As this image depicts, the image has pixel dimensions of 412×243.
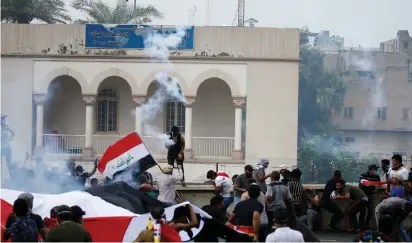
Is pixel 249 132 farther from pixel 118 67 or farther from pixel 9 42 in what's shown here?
pixel 9 42

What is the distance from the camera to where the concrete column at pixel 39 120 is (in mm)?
40062

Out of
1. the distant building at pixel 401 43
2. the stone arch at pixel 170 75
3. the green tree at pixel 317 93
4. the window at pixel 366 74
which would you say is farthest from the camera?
the distant building at pixel 401 43

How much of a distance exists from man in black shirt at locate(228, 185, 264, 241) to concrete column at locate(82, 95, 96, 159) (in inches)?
967

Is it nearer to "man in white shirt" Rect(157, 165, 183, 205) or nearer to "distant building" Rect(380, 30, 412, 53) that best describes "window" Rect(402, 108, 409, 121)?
"distant building" Rect(380, 30, 412, 53)

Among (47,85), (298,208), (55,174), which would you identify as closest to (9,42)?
(47,85)

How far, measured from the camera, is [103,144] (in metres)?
41.2

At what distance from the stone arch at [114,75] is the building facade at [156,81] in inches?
1.4

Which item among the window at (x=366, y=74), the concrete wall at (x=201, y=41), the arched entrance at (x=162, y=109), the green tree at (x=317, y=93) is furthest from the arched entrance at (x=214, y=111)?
the window at (x=366, y=74)

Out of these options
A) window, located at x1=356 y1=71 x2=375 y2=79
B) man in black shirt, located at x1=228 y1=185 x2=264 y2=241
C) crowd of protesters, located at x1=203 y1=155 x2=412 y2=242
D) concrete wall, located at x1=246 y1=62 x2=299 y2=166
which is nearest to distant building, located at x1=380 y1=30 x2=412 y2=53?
window, located at x1=356 y1=71 x2=375 y2=79

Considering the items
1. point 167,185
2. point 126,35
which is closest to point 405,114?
point 126,35

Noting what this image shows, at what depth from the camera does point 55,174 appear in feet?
83.8

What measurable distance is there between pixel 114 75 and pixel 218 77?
3.78 m

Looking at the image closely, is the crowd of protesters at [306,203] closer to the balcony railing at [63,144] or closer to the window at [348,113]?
the balcony railing at [63,144]

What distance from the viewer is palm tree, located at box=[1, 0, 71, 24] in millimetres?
45438
